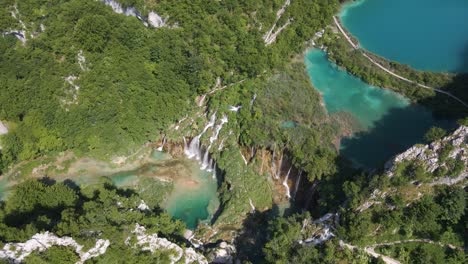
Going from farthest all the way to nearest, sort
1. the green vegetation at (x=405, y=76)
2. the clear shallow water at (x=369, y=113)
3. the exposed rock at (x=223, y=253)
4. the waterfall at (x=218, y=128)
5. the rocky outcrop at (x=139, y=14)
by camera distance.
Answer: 1. the rocky outcrop at (x=139, y=14)
2. the waterfall at (x=218, y=128)
3. the green vegetation at (x=405, y=76)
4. the clear shallow water at (x=369, y=113)
5. the exposed rock at (x=223, y=253)

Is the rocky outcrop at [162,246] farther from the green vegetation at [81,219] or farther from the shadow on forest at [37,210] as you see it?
the shadow on forest at [37,210]

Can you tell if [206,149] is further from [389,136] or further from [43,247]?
[43,247]

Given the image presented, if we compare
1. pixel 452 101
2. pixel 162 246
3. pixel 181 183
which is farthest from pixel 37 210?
pixel 452 101

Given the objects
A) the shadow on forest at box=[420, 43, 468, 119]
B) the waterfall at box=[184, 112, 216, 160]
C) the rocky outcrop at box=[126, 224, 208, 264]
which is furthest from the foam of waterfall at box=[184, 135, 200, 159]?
the shadow on forest at box=[420, 43, 468, 119]

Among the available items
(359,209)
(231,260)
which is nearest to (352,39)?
(359,209)

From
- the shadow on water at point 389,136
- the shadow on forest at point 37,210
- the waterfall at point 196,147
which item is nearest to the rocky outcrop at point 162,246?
the shadow on forest at point 37,210
